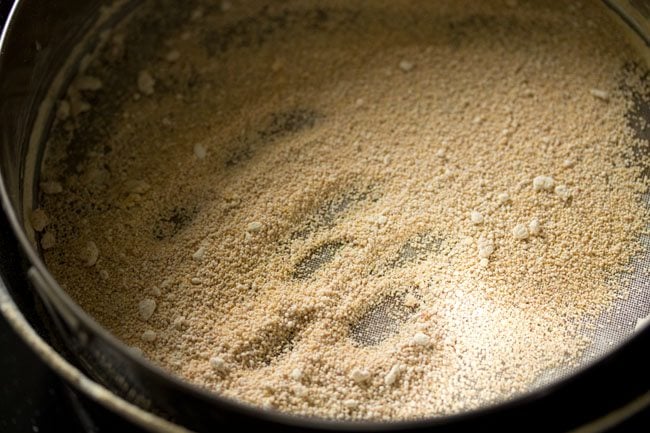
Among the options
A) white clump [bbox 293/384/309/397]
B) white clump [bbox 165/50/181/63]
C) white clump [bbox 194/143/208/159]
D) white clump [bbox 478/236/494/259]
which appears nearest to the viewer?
white clump [bbox 293/384/309/397]

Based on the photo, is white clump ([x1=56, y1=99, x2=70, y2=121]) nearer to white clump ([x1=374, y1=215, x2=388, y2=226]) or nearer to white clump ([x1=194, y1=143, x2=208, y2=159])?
white clump ([x1=194, y1=143, x2=208, y2=159])

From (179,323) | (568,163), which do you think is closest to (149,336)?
(179,323)

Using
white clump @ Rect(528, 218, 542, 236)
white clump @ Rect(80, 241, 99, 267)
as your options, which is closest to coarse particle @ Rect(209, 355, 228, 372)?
white clump @ Rect(80, 241, 99, 267)

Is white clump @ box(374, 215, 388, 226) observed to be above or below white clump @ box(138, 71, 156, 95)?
below

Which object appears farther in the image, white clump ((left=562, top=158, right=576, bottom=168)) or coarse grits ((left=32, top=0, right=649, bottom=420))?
white clump ((left=562, top=158, right=576, bottom=168))

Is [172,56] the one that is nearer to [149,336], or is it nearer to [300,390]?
[149,336]

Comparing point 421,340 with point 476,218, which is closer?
point 421,340

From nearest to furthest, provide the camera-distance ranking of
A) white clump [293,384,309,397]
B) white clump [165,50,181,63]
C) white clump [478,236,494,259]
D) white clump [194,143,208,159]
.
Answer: white clump [293,384,309,397] < white clump [478,236,494,259] < white clump [194,143,208,159] < white clump [165,50,181,63]
